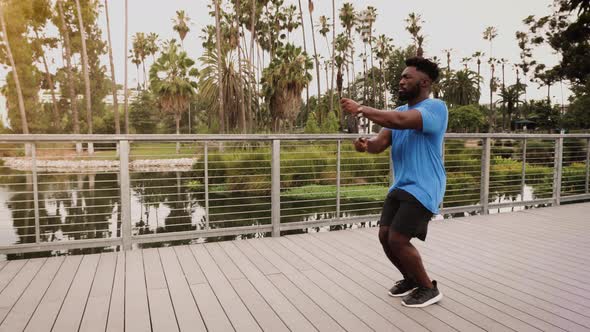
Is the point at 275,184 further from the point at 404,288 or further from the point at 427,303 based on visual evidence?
the point at 427,303

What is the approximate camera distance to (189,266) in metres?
3.35

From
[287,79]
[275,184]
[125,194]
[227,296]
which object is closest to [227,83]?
[287,79]

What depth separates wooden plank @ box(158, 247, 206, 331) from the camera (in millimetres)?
2303

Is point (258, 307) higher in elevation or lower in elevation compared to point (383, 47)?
lower

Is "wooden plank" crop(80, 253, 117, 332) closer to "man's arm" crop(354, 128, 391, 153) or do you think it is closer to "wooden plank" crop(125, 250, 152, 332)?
"wooden plank" crop(125, 250, 152, 332)

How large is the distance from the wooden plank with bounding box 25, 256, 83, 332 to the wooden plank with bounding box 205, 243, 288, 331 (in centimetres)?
107

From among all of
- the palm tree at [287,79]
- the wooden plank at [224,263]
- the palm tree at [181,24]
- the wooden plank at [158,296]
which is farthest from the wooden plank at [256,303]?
the palm tree at [181,24]

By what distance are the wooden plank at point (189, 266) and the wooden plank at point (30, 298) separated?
3.02ft

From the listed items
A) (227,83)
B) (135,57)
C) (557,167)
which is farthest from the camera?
(135,57)

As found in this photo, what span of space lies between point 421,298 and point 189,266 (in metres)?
1.78

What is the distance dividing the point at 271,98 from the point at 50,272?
23.7 metres

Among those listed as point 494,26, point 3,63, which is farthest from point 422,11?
point 3,63

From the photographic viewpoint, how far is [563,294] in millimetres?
2740

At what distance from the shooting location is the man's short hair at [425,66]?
2.40 m
